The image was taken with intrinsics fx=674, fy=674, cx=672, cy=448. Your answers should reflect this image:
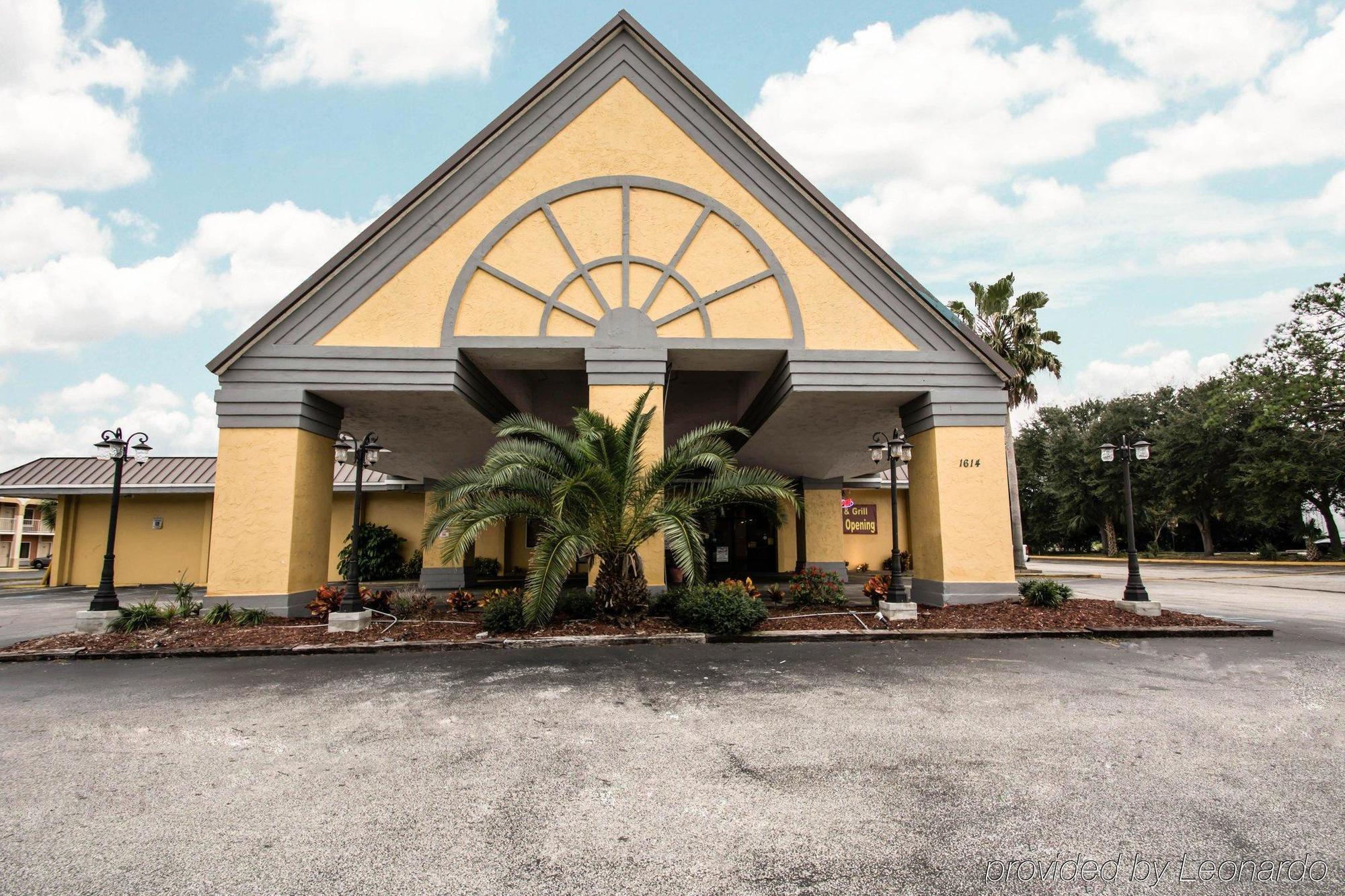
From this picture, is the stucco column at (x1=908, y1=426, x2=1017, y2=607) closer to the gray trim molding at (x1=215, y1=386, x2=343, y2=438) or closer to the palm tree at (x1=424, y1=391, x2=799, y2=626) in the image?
the palm tree at (x1=424, y1=391, x2=799, y2=626)

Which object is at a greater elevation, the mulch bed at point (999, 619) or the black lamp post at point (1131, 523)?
the black lamp post at point (1131, 523)

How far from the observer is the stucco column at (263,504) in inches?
453


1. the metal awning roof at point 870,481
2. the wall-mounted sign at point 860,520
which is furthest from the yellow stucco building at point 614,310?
the wall-mounted sign at point 860,520

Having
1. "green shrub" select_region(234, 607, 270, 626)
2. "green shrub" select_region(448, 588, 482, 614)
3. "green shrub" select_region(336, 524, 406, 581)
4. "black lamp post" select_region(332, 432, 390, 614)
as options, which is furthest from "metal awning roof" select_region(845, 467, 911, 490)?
"green shrub" select_region(234, 607, 270, 626)

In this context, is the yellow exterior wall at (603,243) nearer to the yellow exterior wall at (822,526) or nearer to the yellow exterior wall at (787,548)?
the yellow exterior wall at (822,526)

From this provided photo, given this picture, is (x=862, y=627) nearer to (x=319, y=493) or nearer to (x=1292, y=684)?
(x=1292, y=684)

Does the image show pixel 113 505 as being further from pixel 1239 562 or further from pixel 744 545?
pixel 1239 562

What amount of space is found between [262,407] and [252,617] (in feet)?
11.8

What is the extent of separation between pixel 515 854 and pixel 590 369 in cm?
948

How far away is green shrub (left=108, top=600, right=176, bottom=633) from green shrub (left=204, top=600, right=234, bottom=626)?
0.71 meters

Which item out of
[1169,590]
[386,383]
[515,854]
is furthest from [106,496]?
[1169,590]

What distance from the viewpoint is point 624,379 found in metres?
12.4

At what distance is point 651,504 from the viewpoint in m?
11.0

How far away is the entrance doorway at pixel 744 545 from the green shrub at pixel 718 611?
1328cm
